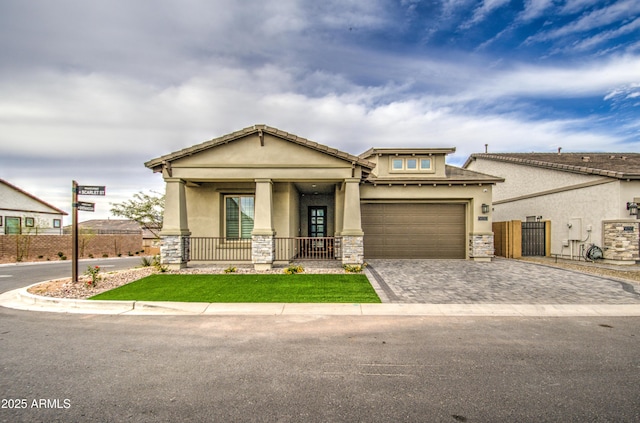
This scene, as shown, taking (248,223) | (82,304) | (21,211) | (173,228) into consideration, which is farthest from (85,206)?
(21,211)

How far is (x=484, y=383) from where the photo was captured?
3.49m

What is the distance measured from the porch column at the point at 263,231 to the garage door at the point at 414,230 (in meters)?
5.28

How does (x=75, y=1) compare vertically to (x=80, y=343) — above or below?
above

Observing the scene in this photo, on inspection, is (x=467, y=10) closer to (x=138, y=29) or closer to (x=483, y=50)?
(x=483, y=50)

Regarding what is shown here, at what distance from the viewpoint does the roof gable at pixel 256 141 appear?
11.3 meters

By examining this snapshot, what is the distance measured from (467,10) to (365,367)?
41.7 feet

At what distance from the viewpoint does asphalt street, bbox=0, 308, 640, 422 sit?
116 inches

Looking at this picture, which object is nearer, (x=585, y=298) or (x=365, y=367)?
(x=365, y=367)

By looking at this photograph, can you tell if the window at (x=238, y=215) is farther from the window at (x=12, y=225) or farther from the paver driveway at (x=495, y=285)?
the window at (x=12, y=225)

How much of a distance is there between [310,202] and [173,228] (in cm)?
739

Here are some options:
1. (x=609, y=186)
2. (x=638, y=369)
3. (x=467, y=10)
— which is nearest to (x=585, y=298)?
(x=638, y=369)

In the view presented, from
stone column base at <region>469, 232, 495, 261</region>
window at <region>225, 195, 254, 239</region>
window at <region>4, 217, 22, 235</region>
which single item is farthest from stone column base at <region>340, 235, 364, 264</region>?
window at <region>4, 217, 22, 235</region>

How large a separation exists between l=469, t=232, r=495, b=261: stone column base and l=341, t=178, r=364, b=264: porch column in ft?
20.1

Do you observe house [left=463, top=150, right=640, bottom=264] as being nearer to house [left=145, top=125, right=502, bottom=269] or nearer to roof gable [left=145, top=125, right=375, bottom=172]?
house [left=145, top=125, right=502, bottom=269]
